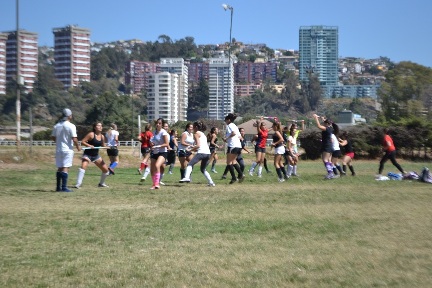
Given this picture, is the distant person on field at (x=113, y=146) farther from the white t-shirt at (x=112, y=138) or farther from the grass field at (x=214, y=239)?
the grass field at (x=214, y=239)

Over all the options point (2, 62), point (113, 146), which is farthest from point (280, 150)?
point (2, 62)

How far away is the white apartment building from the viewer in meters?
155

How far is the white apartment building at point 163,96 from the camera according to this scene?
155000mm

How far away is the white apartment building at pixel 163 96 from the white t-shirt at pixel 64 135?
13645 centimetres

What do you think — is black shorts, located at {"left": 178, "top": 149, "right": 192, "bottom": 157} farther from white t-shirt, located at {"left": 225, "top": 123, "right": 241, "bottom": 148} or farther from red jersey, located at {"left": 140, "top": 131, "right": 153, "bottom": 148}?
red jersey, located at {"left": 140, "top": 131, "right": 153, "bottom": 148}

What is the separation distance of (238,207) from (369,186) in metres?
6.57

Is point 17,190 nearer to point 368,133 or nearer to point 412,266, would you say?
point 412,266

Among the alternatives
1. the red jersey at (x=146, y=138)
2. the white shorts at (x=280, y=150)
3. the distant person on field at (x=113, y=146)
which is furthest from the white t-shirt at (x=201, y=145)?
the red jersey at (x=146, y=138)

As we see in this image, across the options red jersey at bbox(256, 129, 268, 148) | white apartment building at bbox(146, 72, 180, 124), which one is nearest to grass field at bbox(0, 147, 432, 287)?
red jersey at bbox(256, 129, 268, 148)

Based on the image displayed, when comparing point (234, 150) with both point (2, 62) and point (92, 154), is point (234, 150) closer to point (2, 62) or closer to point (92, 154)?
point (92, 154)

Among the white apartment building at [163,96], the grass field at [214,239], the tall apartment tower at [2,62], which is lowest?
the grass field at [214,239]

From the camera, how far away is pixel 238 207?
12648mm

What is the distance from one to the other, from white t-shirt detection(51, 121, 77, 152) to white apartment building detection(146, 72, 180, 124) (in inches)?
5372

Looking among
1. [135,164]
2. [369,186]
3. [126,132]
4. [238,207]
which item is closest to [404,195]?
[369,186]
